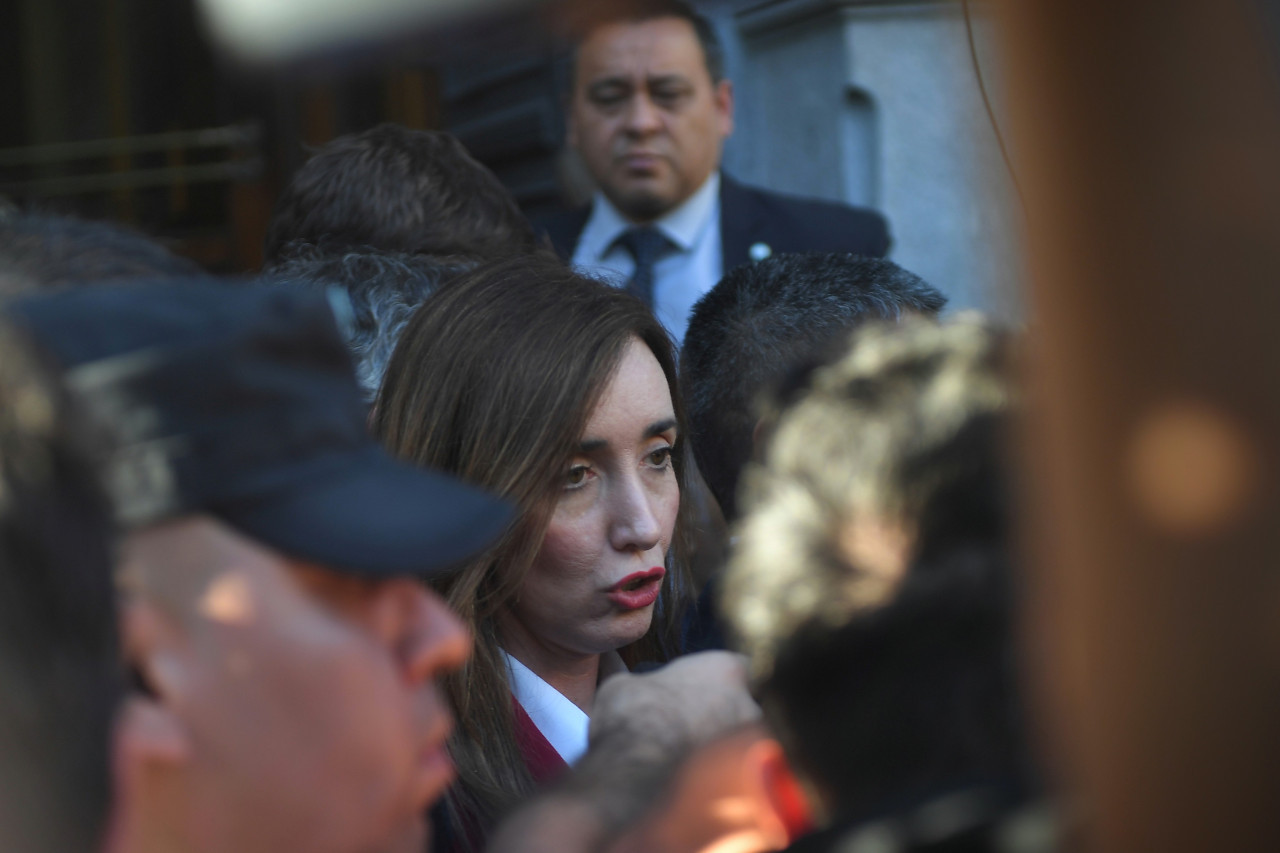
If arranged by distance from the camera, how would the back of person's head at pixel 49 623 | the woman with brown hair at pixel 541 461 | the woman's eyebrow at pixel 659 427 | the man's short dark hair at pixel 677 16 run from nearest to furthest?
the back of person's head at pixel 49 623
the woman with brown hair at pixel 541 461
the woman's eyebrow at pixel 659 427
the man's short dark hair at pixel 677 16

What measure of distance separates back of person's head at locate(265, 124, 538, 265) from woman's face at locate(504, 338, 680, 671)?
90 centimetres

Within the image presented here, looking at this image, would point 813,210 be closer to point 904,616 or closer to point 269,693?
point 904,616

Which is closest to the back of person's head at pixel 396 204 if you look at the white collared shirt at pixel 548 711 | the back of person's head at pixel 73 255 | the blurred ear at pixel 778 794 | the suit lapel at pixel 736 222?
the suit lapel at pixel 736 222

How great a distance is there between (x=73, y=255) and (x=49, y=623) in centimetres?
47

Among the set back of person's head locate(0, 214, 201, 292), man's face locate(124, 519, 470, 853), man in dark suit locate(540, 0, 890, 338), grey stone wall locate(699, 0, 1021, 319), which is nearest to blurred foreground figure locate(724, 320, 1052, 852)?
man's face locate(124, 519, 470, 853)

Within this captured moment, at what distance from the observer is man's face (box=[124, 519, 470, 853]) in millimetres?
935

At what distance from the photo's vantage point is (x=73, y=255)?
129cm

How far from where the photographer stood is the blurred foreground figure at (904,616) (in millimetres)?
967

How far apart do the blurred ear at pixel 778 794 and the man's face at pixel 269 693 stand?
0.90 feet

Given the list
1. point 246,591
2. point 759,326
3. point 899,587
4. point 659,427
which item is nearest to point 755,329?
point 759,326

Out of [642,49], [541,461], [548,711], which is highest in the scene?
[642,49]

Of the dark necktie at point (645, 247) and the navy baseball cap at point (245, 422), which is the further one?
the dark necktie at point (645, 247)

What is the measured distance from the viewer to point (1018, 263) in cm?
77

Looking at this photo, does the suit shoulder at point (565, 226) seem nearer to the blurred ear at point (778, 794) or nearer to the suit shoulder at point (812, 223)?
the suit shoulder at point (812, 223)
